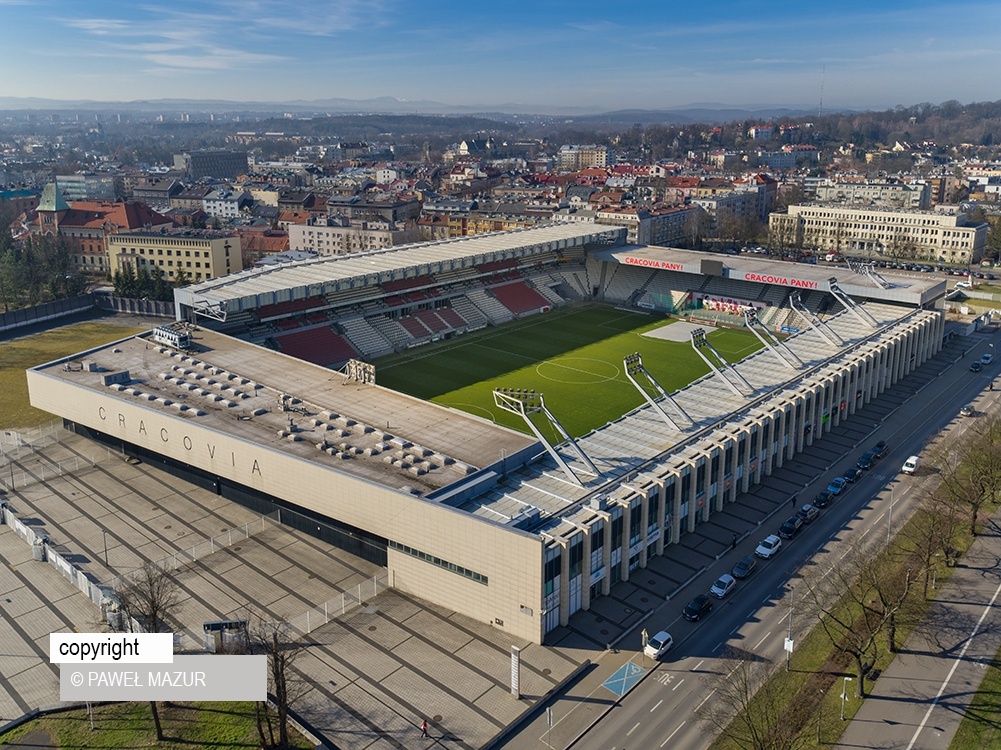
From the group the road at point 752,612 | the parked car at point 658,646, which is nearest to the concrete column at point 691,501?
the road at point 752,612

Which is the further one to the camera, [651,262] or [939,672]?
[651,262]

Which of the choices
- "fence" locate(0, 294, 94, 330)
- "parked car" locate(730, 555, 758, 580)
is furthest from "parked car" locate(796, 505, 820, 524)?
"fence" locate(0, 294, 94, 330)

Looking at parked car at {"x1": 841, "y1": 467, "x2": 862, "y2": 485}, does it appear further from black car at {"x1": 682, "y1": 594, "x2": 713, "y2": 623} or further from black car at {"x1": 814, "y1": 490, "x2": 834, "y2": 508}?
black car at {"x1": 682, "y1": 594, "x2": 713, "y2": 623}

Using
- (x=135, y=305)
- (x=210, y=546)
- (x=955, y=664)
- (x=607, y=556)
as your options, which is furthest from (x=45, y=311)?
(x=955, y=664)

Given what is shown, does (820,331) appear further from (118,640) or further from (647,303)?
(118,640)

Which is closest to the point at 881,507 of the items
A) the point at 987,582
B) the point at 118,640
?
the point at 987,582

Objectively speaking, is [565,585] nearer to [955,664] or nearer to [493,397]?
[955,664]

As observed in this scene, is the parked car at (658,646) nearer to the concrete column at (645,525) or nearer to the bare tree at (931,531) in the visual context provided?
the concrete column at (645,525)
